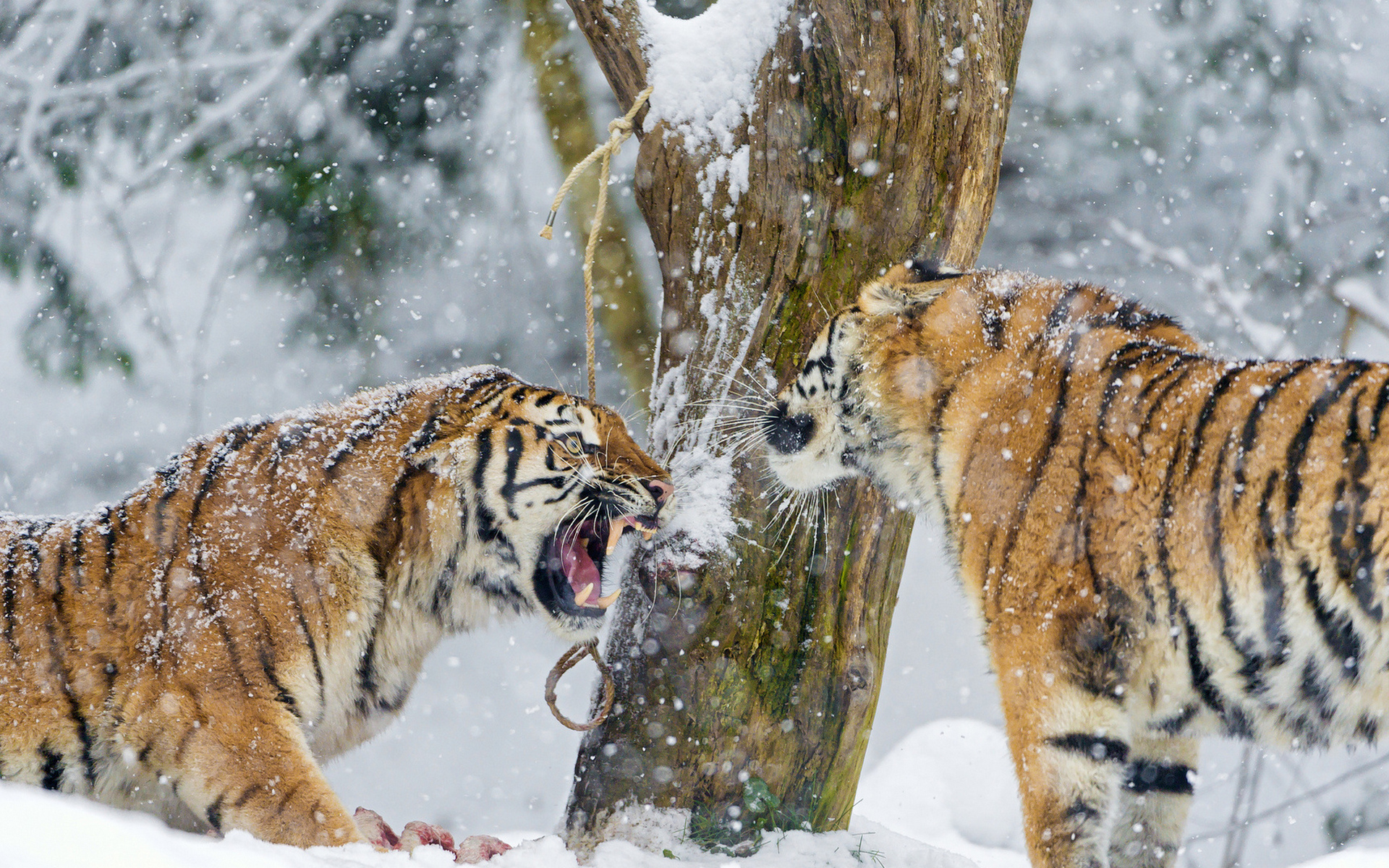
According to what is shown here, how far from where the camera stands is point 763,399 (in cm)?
262

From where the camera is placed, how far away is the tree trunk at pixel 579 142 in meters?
5.45

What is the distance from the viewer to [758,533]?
2547 millimetres

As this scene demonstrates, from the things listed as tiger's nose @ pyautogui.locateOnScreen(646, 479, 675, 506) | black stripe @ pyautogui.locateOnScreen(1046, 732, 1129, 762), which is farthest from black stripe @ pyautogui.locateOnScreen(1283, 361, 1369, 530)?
tiger's nose @ pyautogui.locateOnScreen(646, 479, 675, 506)

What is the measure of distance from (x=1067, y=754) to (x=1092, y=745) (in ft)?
0.17

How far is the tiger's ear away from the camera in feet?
8.07

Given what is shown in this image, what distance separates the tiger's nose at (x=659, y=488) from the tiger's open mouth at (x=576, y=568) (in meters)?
0.05

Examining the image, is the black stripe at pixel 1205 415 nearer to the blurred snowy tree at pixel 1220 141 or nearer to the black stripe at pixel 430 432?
the black stripe at pixel 430 432

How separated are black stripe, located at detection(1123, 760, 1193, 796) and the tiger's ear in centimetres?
123

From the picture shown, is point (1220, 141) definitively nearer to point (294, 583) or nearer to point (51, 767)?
point (294, 583)

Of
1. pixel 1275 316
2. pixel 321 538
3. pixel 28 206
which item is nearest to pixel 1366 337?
pixel 1275 316

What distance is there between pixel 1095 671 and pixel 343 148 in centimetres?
435

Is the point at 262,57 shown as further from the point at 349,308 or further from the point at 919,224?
the point at 919,224

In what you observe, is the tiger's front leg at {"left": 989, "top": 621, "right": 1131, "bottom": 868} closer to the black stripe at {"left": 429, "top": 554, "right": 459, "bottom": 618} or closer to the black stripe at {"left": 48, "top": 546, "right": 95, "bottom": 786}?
the black stripe at {"left": 429, "top": 554, "right": 459, "bottom": 618}

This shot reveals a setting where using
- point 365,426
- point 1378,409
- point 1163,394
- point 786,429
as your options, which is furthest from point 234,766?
point 1378,409
